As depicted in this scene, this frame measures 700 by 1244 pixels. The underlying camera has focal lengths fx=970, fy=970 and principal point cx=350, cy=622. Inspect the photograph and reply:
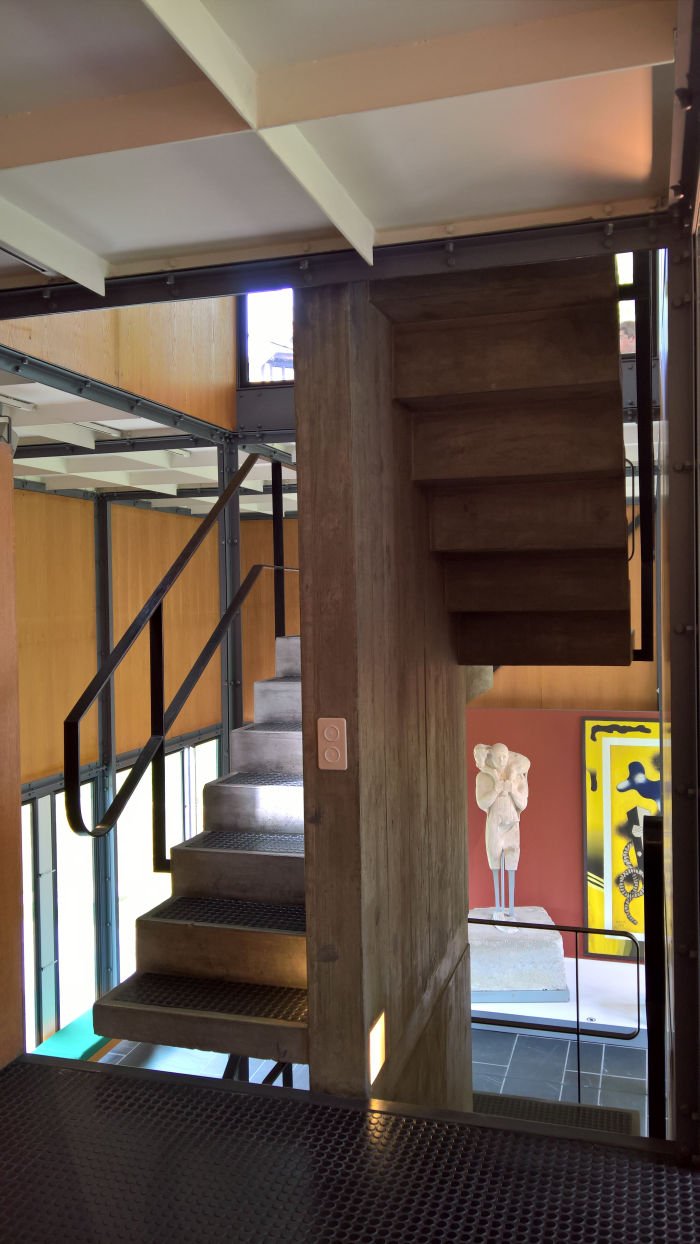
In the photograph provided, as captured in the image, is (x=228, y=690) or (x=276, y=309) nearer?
(x=228, y=690)

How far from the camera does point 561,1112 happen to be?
4949 millimetres

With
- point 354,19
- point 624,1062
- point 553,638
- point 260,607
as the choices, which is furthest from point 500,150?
point 260,607

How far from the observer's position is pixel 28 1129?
9.06 feet

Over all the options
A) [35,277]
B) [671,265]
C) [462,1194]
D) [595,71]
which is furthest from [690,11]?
[462,1194]

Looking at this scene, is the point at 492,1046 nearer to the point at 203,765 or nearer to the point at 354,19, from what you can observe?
the point at 203,765

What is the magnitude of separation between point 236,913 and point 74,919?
6282 millimetres

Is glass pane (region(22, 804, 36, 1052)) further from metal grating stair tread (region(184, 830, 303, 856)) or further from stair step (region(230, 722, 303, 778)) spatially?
metal grating stair tread (region(184, 830, 303, 856))

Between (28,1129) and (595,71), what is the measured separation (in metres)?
3.00

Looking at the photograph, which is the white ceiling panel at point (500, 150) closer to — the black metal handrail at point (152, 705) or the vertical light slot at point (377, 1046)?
the black metal handrail at point (152, 705)

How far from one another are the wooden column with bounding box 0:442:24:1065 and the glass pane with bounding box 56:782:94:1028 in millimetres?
5536

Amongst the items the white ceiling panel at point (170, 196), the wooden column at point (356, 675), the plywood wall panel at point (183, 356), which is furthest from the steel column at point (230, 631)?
the white ceiling panel at point (170, 196)

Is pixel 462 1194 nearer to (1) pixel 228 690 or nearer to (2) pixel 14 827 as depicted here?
(2) pixel 14 827

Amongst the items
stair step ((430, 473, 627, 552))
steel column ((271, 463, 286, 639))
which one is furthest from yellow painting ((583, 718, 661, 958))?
stair step ((430, 473, 627, 552))

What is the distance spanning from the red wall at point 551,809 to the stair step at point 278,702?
4656mm
